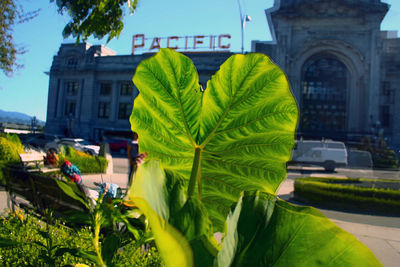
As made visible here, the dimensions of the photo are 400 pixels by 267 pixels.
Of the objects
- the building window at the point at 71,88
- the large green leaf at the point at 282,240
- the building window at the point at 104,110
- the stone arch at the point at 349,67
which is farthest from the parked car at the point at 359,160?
the building window at the point at 71,88

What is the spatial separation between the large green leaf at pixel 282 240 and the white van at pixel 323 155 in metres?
19.1

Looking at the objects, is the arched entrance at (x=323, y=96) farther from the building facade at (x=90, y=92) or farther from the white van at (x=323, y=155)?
the building facade at (x=90, y=92)

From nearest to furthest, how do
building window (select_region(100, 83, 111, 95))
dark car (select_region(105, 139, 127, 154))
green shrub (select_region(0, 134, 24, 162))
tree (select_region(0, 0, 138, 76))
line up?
tree (select_region(0, 0, 138, 76)), green shrub (select_region(0, 134, 24, 162)), dark car (select_region(105, 139, 127, 154)), building window (select_region(100, 83, 111, 95))

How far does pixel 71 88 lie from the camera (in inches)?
1553

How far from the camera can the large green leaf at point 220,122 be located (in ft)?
1.78

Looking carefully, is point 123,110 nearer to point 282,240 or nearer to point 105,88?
point 105,88

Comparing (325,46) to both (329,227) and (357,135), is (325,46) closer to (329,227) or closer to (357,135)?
(357,135)

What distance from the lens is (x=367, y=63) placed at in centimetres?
2908

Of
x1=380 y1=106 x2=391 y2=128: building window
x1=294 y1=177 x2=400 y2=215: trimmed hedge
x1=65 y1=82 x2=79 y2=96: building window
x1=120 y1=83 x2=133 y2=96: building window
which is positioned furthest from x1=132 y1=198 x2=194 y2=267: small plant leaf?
x1=65 y1=82 x2=79 y2=96: building window

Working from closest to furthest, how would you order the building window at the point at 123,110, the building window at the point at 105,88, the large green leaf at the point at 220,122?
1. the large green leaf at the point at 220,122
2. the building window at the point at 123,110
3. the building window at the point at 105,88

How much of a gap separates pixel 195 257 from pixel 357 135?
31481mm

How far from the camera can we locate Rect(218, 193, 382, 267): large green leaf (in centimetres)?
35

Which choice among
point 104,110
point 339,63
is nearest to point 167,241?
point 339,63

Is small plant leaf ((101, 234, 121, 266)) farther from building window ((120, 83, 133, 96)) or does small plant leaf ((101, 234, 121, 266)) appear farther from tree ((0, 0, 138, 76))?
building window ((120, 83, 133, 96))
